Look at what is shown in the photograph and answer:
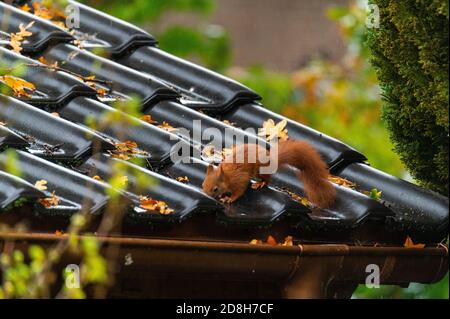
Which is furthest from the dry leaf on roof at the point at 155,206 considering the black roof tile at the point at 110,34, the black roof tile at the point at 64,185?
the black roof tile at the point at 110,34

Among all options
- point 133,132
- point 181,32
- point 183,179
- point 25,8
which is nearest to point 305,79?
point 181,32

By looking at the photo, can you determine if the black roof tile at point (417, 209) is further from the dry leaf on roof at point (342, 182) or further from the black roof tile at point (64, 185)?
the black roof tile at point (64, 185)

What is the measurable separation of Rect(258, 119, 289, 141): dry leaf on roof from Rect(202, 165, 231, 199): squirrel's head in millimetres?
705

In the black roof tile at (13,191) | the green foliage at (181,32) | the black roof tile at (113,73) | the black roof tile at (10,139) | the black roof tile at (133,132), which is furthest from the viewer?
the green foliage at (181,32)

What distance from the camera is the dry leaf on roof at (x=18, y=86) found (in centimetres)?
456

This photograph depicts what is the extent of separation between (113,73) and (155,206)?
1.48 metres

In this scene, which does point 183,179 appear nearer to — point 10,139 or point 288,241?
point 288,241

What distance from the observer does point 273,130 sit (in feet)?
15.6

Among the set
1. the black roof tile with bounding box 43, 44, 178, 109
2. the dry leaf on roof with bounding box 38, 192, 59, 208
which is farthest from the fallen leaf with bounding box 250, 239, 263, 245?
the black roof tile with bounding box 43, 44, 178, 109

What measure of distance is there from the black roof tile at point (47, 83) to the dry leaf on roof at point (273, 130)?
2.42 ft

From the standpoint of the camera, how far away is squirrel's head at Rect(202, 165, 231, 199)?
3.81 m
